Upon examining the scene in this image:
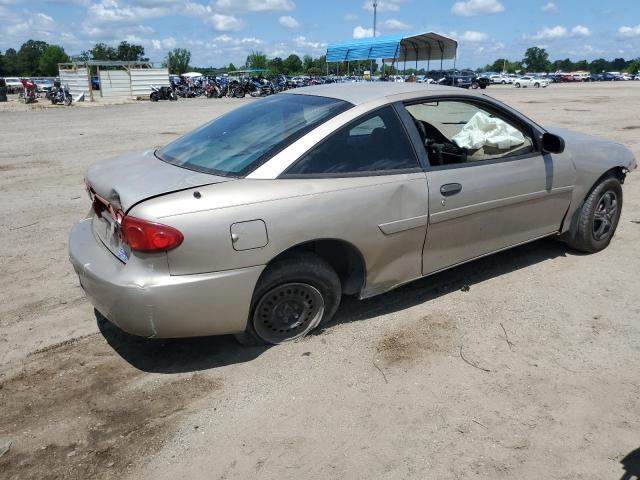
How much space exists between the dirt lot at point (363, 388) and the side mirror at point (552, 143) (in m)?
1.07

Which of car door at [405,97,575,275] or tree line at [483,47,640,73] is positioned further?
tree line at [483,47,640,73]

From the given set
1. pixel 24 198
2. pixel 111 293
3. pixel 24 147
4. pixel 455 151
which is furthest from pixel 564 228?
pixel 24 147

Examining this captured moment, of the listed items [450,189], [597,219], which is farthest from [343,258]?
[597,219]

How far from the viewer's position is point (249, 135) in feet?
11.7

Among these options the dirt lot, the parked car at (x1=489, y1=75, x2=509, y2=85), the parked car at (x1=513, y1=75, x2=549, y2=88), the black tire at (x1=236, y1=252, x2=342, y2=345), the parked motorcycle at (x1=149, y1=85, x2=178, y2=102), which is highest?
the parked car at (x1=489, y1=75, x2=509, y2=85)

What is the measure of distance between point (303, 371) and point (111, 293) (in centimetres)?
119

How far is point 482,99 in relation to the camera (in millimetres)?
4023

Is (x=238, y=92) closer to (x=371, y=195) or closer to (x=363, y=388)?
(x=371, y=195)

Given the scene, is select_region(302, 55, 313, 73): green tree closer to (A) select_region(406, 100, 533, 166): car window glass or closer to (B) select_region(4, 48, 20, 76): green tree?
(B) select_region(4, 48, 20, 76): green tree

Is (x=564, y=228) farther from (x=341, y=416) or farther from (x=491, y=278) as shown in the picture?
(x=341, y=416)

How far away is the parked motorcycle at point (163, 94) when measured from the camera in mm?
34438

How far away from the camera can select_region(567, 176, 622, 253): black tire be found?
466 centimetres

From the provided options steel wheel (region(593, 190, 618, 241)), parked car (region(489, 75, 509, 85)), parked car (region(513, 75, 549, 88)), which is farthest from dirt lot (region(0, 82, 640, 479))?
parked car (region(489, 75, 509, 85))

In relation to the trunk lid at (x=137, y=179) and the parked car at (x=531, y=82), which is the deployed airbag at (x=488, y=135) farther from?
the parked car at (x=531, y=82)
